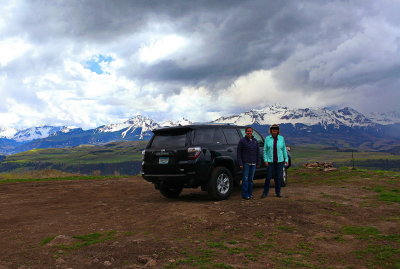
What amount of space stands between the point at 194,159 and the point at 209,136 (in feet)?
3.87

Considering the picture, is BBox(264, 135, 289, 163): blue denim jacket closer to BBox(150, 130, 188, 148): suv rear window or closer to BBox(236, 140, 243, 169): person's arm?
BBox(236, 140, 243, 169): person's arm

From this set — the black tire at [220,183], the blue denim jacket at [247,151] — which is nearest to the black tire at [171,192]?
the black tire at [220,183]

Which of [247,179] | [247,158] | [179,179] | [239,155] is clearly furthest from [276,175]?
[179,179]

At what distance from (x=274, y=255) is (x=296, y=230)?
62.3 inches

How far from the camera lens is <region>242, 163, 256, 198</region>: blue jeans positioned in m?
9.84

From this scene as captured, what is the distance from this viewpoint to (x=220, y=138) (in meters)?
10.4

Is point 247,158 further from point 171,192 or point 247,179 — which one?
point 171,192

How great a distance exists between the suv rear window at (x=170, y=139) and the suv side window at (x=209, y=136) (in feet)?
1.33

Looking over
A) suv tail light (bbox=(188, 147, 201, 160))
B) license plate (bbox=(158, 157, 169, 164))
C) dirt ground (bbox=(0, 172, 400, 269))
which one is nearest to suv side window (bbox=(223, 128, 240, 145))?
suv tail light (bbox=(188, 147, 201, 160))

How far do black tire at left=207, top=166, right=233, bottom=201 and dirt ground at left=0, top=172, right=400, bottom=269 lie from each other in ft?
1.20

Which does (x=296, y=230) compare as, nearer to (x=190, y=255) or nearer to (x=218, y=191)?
(x=190, y=255)

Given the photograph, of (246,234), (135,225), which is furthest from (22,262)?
(246,234)

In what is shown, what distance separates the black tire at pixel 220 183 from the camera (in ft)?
31.2

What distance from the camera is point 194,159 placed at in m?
9.20
